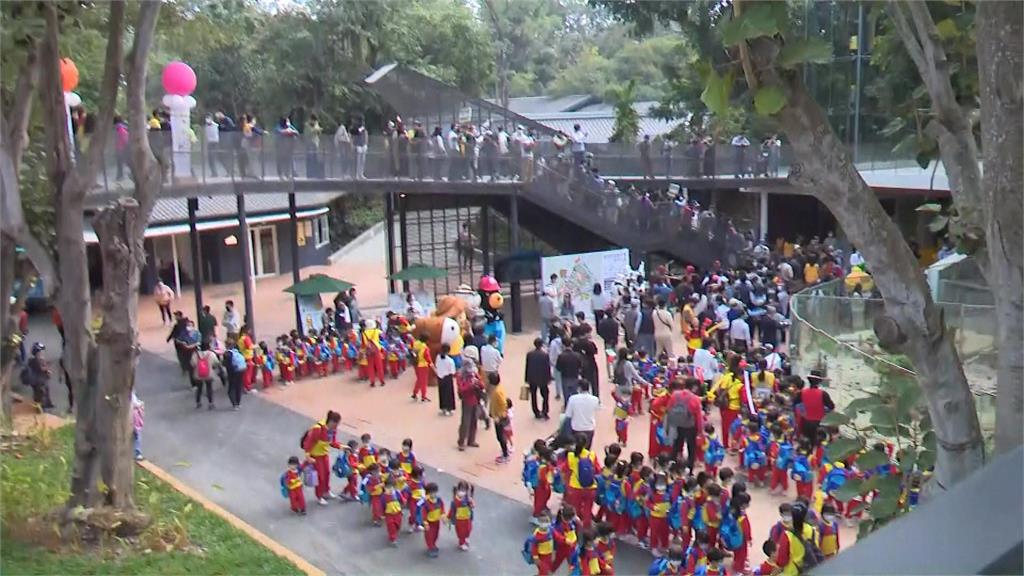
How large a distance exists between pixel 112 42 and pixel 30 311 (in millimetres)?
16386

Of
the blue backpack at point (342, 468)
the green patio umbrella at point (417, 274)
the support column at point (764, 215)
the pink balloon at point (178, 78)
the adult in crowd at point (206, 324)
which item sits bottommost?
the blue backpack at point (342, 468)

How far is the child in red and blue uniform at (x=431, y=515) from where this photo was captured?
28.9 feet

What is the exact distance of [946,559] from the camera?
1.75m

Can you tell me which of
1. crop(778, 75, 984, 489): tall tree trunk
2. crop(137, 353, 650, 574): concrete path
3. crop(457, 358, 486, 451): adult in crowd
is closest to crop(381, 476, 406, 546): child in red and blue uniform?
crop(137, 353, 650, 574): concrete path

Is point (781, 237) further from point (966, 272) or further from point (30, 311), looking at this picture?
point (30, 311)

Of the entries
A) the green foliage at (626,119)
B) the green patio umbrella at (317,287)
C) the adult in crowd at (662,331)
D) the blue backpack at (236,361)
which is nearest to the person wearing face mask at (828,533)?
the adult in crowd at (662,331)

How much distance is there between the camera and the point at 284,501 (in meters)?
10.4

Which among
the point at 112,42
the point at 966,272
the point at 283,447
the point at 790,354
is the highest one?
the point at 112,42

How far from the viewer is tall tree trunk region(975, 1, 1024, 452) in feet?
10.3

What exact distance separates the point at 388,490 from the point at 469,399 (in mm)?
2881

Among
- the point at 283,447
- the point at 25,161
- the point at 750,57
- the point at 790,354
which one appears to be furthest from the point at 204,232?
the point at 750,57

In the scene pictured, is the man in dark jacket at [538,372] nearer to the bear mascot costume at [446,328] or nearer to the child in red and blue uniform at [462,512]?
the bear mascot costume at [446,328]

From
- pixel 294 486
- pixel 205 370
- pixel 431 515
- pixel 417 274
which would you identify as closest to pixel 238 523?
pixel 294 486

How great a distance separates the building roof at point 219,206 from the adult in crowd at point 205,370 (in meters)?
9.81
